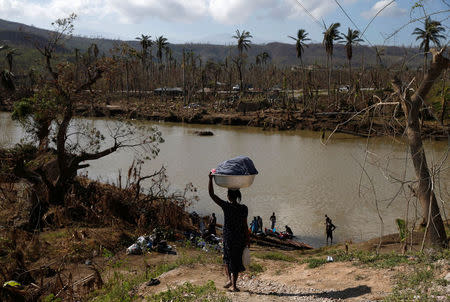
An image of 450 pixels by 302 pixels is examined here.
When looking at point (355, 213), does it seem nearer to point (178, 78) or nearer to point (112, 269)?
point (112, 269)

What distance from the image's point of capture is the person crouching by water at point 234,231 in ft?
14.7

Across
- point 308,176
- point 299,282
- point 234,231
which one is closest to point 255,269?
point 299,282

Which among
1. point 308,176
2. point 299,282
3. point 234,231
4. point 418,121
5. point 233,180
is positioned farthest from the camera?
point 308,176

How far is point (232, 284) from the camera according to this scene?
462cm

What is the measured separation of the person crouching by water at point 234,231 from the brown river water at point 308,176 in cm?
156

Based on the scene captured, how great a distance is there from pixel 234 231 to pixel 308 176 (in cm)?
1449

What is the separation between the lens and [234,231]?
450 cm

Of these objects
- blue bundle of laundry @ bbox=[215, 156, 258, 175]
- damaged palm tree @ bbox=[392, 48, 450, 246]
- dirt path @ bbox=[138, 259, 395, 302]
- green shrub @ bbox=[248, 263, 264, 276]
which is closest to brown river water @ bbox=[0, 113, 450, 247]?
damaged palm tree @ bbox=[392, 48, 450, 246]

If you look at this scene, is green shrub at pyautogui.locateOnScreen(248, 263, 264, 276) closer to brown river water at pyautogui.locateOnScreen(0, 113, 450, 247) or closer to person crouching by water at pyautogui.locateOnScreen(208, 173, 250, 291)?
person crouching by water at pyautogui.locateOnScreen(208, 173, 250, 291)

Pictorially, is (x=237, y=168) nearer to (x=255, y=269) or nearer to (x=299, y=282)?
(x=299, y=282)

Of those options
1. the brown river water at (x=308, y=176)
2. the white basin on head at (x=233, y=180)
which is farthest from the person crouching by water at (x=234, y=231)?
the brown river water at (x=308, y=176)

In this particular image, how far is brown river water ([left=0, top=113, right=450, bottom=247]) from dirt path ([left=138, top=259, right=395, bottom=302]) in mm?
779

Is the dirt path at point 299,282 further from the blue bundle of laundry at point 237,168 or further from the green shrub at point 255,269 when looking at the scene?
the blue bundle of laundry at point 237,168

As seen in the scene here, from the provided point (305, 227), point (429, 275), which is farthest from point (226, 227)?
point (305, 227)
